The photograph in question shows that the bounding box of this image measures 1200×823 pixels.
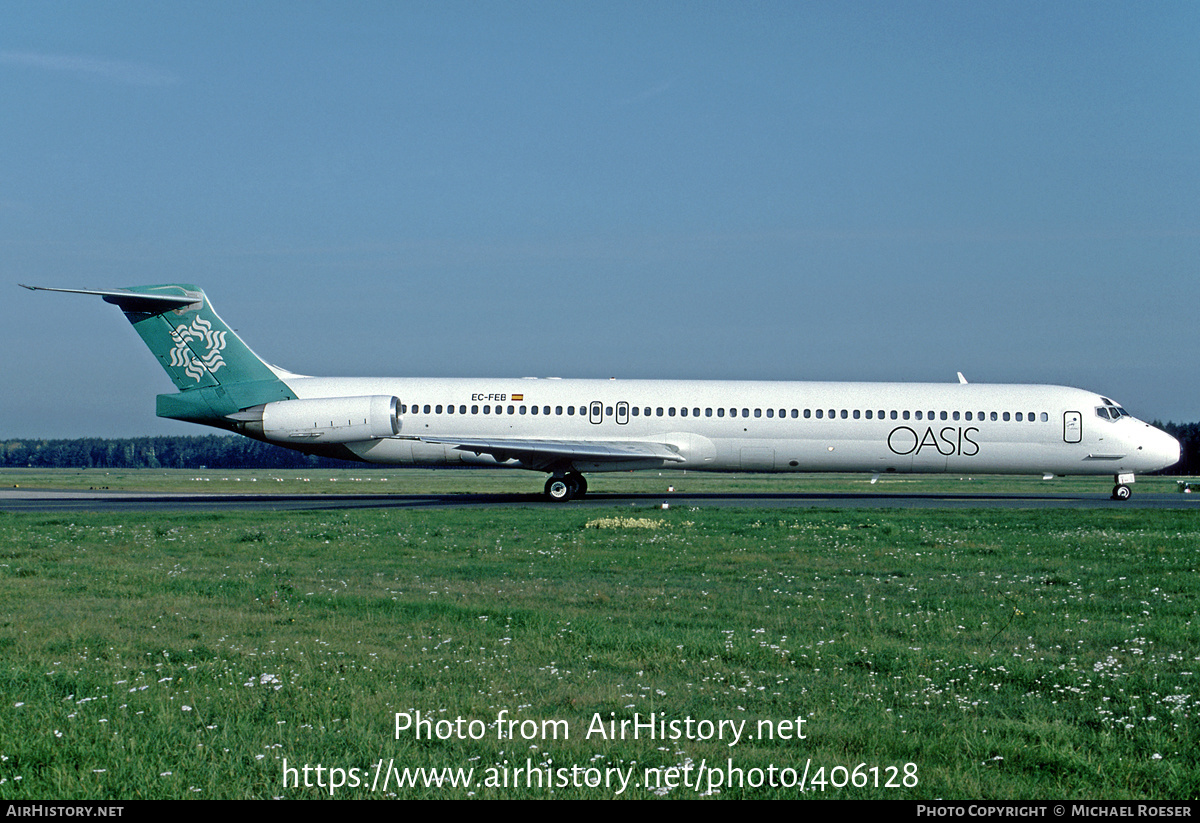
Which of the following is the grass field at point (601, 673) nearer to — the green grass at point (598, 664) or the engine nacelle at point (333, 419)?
the green grass at point (598, 664)

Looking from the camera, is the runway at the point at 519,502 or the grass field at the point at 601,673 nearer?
the grass field at the point at 601,673

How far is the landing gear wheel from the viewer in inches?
1187

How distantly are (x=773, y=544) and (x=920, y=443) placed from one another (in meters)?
15.7

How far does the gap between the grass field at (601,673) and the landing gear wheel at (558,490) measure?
48.4 ft

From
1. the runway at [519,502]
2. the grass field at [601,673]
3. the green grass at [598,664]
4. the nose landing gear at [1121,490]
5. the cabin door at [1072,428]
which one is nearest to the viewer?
the grass field at [601,673]

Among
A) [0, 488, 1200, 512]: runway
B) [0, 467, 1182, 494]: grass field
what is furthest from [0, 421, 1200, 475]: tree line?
[0, 488, 1200, 512]: runway

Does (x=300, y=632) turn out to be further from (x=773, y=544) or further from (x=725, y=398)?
(x=725, y=398)

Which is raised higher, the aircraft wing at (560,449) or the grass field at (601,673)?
the aircraft wing at (560,449)

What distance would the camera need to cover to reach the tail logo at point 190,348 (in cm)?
2970

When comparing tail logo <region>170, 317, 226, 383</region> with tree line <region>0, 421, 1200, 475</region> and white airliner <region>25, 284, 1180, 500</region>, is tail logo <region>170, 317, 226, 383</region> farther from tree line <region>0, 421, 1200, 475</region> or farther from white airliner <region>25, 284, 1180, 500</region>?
tree line <region>0, 421, 1200, 475</region>

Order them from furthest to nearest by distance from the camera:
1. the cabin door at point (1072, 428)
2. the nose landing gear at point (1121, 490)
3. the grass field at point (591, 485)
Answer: the grass field at point (591, 485) < the nose landing gear at point (1121, 490) < the cabin door at point (1072, 428)

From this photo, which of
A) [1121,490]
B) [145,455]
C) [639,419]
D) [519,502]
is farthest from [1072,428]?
[145,455]

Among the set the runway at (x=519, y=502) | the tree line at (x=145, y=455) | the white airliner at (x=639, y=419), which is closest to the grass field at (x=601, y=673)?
the runway at (x=519, y=502)

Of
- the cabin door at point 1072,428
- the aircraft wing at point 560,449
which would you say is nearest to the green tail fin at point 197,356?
the aircraft wing at point 560,449
